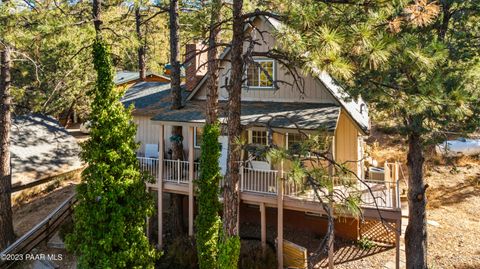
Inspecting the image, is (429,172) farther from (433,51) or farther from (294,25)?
(294,25)

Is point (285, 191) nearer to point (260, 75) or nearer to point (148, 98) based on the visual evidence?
point (260, 75)

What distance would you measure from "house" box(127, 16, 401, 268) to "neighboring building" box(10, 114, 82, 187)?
6252 mm

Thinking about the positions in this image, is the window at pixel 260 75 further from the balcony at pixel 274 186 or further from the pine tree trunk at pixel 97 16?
the pine tree trunk at pixel 97 16

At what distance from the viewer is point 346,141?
43.1ft

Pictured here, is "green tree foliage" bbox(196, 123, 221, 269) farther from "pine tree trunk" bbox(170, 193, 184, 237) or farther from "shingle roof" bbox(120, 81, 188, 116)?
"shingle roof" bbox(120, 81, 188, 116)

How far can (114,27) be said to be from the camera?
15.4 m

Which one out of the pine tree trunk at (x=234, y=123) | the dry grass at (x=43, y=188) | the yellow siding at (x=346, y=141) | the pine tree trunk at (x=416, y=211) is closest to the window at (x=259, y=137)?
the yellow siding at (x=346, y=141)

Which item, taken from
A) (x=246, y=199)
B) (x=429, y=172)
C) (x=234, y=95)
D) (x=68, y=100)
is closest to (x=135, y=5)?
(x=234, y=95)

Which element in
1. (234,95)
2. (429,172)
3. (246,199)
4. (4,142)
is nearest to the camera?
(234,95)

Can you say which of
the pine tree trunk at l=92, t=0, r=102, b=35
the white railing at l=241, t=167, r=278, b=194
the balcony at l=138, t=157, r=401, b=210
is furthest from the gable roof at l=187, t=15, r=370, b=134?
the pine tree trunk at l=92, t=0, r=102, b=35

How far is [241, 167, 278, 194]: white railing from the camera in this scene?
12421 millimetres

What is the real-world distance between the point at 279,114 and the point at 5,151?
34.2ft

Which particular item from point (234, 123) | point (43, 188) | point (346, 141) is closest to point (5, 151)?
point (43, 188)

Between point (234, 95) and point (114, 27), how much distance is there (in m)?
8.85
